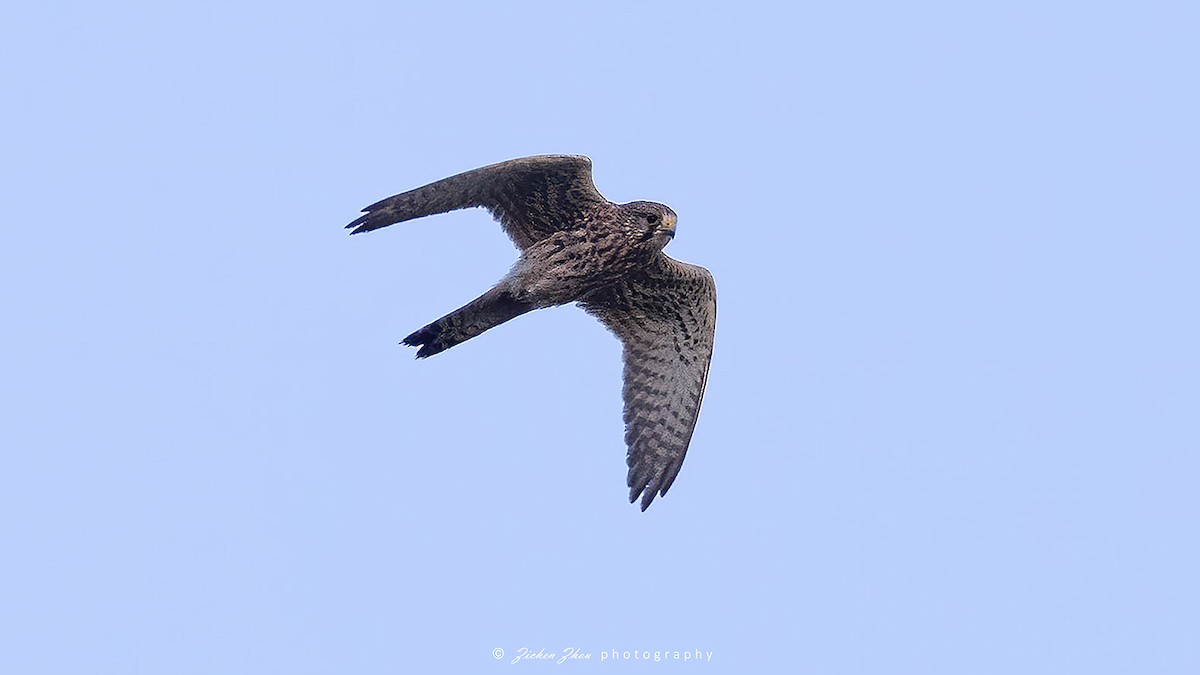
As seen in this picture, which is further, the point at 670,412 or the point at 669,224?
the point at 670,412

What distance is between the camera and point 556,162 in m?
14.2

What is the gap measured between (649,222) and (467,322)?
1893 mm

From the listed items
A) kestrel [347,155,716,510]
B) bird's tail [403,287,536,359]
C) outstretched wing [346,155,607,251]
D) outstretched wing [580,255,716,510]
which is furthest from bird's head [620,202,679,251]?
bird's tail [403,287,536,359]

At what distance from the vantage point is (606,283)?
15.1m

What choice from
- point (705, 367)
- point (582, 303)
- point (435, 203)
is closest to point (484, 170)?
point (435, 203)

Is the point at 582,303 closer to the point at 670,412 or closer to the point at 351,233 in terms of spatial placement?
the point at 670,412

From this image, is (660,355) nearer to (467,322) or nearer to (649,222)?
(649,222)

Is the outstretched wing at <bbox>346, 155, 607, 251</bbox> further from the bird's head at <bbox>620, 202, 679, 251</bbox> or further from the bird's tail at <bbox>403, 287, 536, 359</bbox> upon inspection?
the bird's tail at <bbox>403, 287, 536, 359</bbox>

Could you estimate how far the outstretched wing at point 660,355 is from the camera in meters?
15.4

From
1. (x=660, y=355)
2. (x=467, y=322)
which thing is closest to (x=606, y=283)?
(x=660, y=355)

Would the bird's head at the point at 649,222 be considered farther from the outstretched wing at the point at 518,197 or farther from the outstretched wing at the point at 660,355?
the outstretched wing at the point at 660,355

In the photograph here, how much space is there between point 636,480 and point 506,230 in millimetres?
2710

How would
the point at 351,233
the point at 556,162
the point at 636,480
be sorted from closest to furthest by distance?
1. the point at 351,233
2. the point at 556,162
3. the point at 636,480

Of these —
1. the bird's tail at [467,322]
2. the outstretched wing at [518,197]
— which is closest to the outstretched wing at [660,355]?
the outstretched wing at [518,197]
